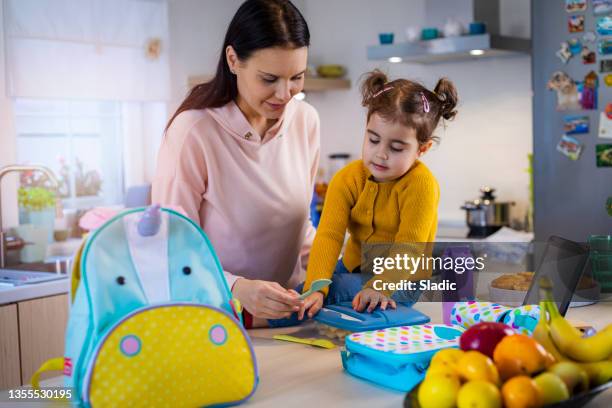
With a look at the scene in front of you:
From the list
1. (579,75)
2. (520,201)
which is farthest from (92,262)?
(520,201)

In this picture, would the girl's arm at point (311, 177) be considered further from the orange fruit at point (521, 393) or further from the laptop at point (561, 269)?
the orange fruit at point (521, 393)

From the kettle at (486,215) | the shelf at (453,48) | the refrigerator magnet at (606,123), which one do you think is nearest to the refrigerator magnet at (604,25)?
the refrigerator magnet at (606,123)

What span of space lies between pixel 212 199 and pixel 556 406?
3.21ft

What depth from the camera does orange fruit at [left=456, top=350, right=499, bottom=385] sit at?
105cm

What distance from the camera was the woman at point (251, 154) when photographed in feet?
5.57

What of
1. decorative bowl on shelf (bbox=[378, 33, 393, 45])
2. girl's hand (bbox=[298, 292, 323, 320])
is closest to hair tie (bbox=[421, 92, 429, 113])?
girl's hand (bbox=[298, 292, 323, 320])

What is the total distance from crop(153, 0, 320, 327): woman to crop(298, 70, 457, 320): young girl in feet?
0.49

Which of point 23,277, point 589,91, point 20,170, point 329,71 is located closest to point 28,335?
point 23,277

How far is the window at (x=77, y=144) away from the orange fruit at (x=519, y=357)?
330 cm

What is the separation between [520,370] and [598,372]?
175mm

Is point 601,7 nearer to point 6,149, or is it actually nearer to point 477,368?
point 477,368

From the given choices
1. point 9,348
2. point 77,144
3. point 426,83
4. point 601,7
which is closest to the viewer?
point 9,348

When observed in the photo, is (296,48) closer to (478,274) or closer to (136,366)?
(478,274)

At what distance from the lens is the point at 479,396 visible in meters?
1.01
